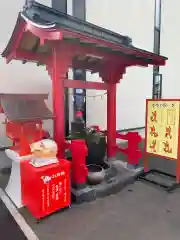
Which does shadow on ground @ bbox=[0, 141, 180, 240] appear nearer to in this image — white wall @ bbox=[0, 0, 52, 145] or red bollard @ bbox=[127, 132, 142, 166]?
red bollard @ bbox=[127, 132, 142, 166]

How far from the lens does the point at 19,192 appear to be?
2137 millimetres

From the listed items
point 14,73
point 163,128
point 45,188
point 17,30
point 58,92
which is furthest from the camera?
point 14,73

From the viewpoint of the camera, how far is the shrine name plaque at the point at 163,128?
2.54 meters

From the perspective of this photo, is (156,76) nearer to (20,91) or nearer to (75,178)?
(20,91)

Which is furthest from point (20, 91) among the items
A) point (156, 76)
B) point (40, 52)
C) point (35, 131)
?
point (156, 76)

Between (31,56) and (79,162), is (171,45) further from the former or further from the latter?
(79,162)

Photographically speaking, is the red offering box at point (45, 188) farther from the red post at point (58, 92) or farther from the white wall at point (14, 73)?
the white wall at point (14, 73)

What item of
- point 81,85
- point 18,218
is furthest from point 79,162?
point 81,85

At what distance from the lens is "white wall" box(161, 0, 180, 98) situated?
19.6 feet

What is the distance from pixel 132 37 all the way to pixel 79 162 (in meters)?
4.14

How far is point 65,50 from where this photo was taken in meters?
2.21

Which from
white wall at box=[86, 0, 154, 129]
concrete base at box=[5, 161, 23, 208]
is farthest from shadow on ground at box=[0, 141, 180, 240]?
white wall at box=[86, 0, 154, 129]

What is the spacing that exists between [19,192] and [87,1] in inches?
152

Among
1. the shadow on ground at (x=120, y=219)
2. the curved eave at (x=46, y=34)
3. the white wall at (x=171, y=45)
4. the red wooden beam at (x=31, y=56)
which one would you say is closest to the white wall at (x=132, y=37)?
the white wall at (x=171, y=45)
